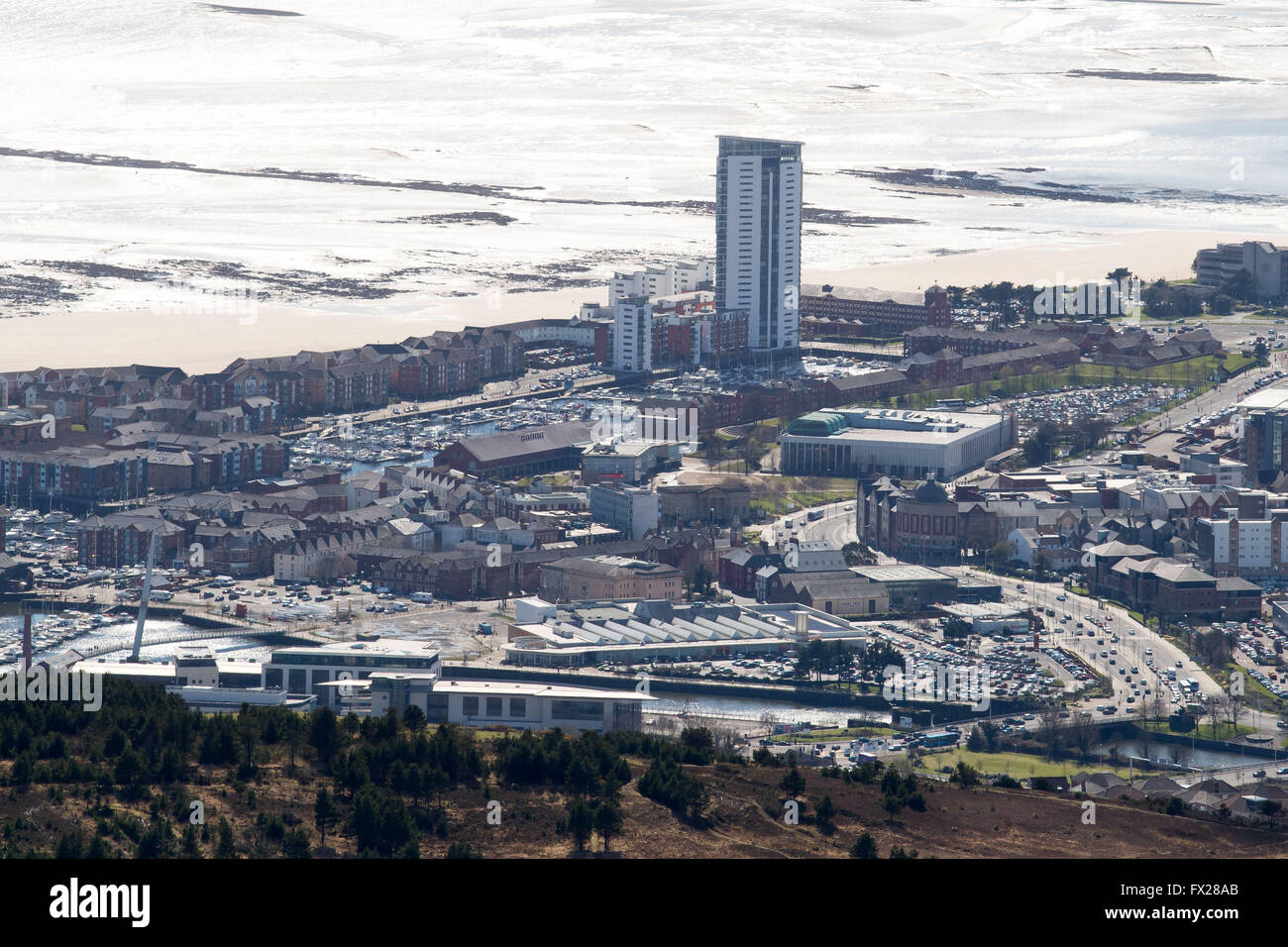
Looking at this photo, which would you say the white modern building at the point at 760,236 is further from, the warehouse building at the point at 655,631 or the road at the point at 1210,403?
the warehouse building at the point at 655,631

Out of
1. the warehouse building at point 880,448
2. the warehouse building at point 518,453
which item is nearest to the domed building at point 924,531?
the warehouse building at point 880,448

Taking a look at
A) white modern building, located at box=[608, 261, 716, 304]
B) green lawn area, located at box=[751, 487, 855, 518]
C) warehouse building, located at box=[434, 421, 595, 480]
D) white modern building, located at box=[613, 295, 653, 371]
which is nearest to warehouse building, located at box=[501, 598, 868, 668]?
green lawn area, located at box=[751, 487, 855, 518]

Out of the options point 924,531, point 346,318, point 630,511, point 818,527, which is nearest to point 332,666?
point 630,511

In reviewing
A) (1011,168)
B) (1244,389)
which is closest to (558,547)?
(1244,389)

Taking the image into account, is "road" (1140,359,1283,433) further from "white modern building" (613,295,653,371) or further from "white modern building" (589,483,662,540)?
"white modern building" (589,483,662,540)

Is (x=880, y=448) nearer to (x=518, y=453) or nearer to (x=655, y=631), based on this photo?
(x=518, y=453)
